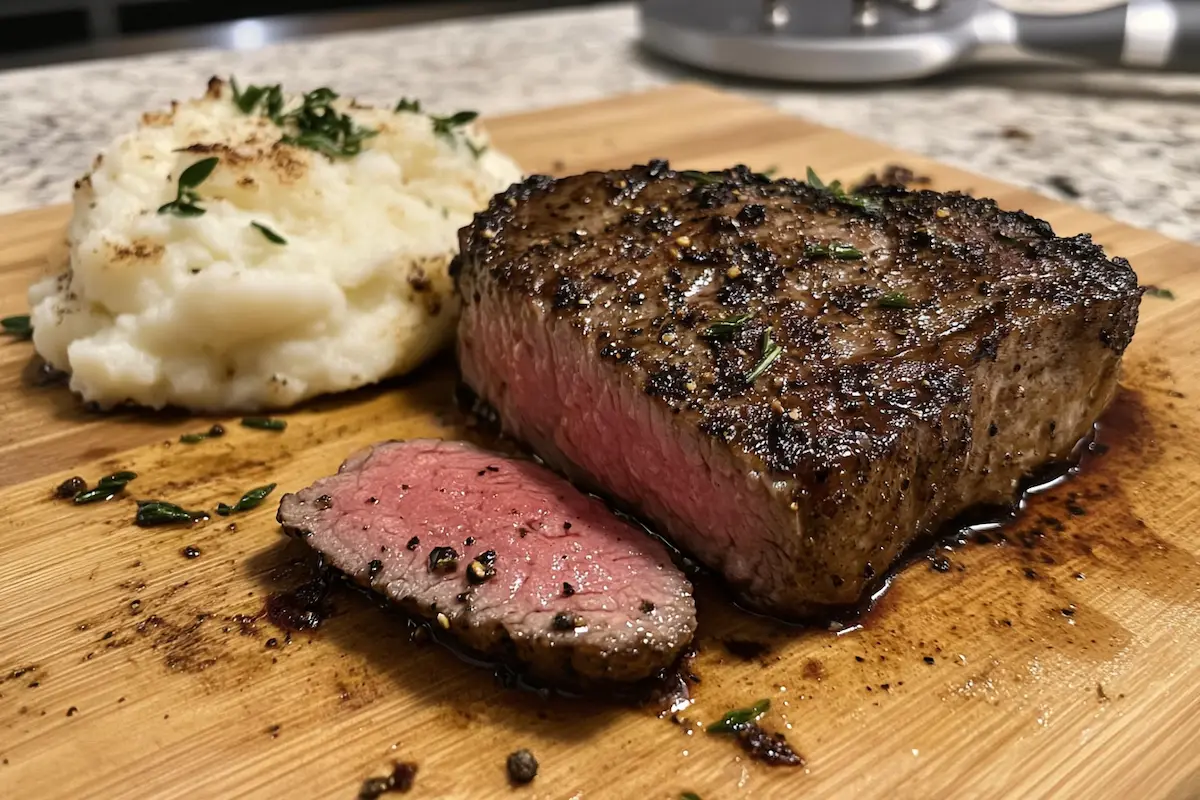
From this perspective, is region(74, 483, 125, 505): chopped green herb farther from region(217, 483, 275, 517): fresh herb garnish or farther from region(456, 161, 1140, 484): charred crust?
region(456, 161, 1140, 484): charred crust

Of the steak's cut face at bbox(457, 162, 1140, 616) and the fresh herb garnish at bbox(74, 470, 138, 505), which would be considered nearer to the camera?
the steak's cut face at bbox(457, 162, 1140, 616)

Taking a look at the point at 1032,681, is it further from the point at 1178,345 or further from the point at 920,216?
the point at 1178,345

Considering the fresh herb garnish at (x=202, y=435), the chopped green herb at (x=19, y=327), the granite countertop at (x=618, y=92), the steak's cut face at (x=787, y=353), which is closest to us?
the steak's cut face at (x=787, y=353)

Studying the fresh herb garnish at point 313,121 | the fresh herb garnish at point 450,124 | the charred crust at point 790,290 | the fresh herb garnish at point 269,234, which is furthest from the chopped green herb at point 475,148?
the fresh herb garnish at point 269,234

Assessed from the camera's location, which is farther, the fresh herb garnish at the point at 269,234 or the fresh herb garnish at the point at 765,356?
the fresh herb garnish at the point at 269,234

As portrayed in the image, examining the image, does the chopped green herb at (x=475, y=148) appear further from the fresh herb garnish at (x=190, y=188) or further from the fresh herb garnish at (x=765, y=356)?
the fresh herb garnish at (x=765, y=356)

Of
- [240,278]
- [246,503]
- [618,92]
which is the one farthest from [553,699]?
[618,92]

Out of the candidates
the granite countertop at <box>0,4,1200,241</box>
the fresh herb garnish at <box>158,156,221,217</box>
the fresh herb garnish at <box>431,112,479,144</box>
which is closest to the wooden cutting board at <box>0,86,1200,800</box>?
the fresh herb garnish at <box>158,156,221,217</box>
